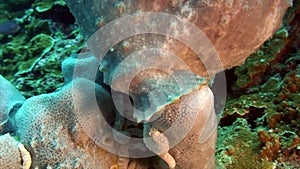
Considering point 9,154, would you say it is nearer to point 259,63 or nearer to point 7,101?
point 7,101

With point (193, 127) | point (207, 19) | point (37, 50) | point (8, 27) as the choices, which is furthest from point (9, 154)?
point (8, 27)

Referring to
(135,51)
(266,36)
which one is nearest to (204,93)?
(135,51)

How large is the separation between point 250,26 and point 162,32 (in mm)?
486

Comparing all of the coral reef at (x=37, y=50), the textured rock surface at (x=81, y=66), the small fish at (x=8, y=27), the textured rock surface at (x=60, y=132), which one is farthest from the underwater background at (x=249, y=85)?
the textured rock surface at (x=81, y=66)

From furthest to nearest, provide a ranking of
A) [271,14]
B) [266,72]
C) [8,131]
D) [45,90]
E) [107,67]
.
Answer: [45,90] < [266,72] < [8,131] < [271,14] < [107,67]

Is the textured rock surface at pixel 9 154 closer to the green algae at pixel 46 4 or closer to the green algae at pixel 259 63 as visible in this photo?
the green algae at pixel 259 63

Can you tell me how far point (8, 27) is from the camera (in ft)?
13.6

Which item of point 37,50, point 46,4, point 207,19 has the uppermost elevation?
point 207,19

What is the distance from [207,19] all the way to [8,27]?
121 inches

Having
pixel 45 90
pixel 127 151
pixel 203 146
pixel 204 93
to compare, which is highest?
pixel 204 93

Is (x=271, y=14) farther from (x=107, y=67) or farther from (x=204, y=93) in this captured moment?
(x=107, y=67)

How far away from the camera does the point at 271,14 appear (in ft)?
6.42

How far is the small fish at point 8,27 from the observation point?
414 cm

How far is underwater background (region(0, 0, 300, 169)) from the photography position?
7.16ft
